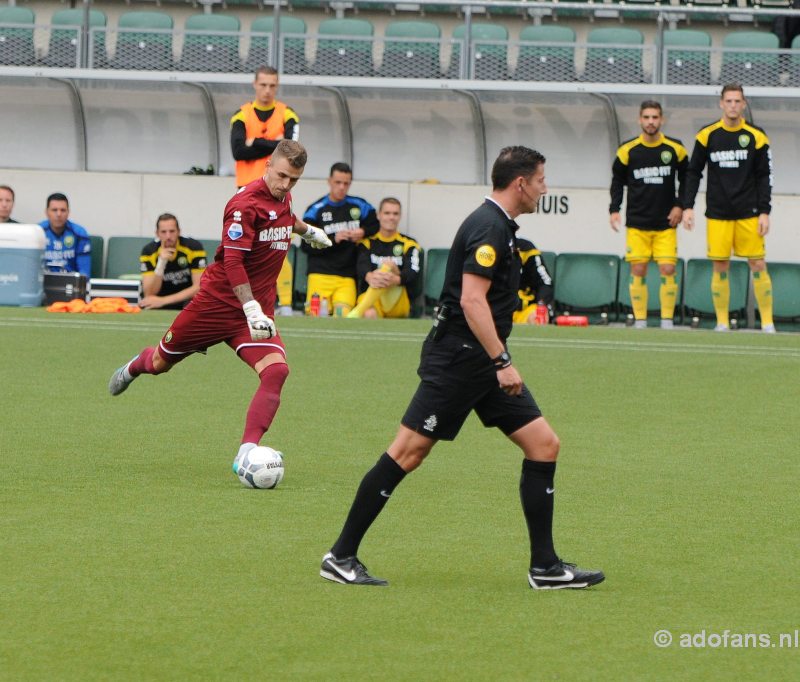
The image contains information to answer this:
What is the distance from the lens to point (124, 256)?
19.8m

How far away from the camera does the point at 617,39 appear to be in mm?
21578

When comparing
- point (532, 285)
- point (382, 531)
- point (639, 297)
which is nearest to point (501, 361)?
point (382, 531)

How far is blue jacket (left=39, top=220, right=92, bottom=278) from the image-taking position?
18250 mm

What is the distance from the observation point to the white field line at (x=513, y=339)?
14258 millimetres

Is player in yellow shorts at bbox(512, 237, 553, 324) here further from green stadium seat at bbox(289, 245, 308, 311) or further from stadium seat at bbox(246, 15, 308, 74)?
stadium seat at bbox(246, 15, 308, 74)

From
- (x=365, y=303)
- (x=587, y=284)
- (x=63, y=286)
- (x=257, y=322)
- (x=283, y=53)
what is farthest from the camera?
(x=283, y=53)

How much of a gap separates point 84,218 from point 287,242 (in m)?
12.7

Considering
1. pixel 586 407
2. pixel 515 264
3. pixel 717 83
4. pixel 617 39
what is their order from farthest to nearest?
pixel 617 39 → pixel 717 83 → pixel 586 407 → pixel 515 264

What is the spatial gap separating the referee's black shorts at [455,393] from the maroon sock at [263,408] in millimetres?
2330

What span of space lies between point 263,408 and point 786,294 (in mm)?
12065

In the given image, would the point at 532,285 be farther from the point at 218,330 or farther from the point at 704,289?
the point at 218,330

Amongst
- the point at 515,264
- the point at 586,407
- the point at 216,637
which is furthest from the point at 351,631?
the point at 586,407

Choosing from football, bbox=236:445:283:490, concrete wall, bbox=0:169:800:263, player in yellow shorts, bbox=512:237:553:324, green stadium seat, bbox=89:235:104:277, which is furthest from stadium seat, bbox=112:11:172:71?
football, bbox=236:445:283:490

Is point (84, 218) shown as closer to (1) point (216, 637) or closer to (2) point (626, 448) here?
(2) point (626, 448)
